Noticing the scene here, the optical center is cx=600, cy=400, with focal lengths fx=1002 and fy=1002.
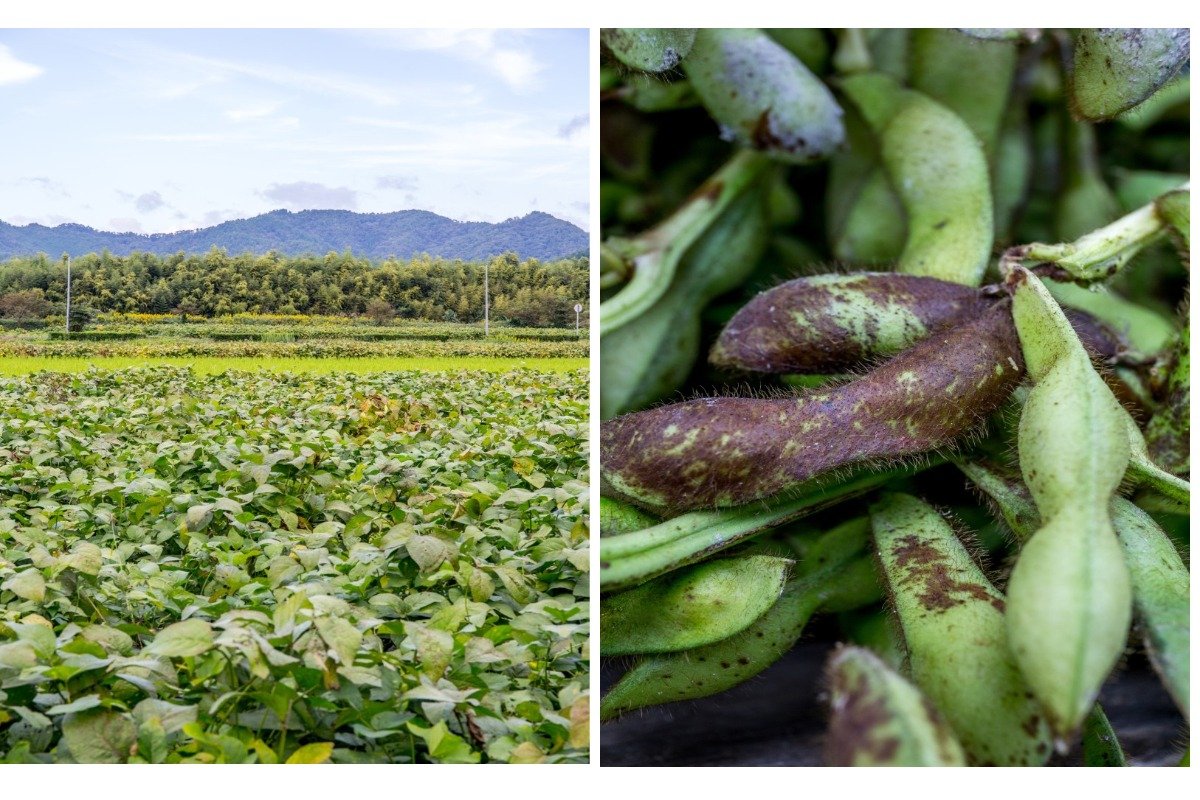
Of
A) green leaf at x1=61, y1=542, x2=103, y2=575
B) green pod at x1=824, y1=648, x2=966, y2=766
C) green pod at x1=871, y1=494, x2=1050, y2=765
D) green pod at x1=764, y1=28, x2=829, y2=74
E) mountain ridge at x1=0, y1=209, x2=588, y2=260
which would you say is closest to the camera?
green pod at x1=824, y1=648, x2=966, y2=766

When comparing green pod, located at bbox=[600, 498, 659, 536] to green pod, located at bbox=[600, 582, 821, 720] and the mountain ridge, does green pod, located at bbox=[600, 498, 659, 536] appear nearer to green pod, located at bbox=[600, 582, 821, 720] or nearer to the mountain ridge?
green pod, located at bbox=[600, 582, 821, 720]

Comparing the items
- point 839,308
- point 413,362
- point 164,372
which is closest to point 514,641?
point 839,308

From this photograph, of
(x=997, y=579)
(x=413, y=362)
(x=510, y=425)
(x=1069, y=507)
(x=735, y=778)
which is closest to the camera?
(x=1069, y=507)

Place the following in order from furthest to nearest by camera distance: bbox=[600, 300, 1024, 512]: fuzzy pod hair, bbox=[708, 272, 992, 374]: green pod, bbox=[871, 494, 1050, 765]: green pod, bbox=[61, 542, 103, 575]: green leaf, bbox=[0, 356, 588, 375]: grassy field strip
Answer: bbox=[0, 356, 588, 375]: grassy field strip → bbox=[61, 542, 103, 575]: green leaf → bbox=[708, 272, 992, 374]: green pod → bbox=[600, 300, 1024, 512]: fuzzy pod hair → bbox=[871, 494, 1050, 765]: green pod

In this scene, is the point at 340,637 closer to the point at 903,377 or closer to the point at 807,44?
the point at 903,377

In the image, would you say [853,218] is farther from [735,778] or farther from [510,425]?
[510,425]

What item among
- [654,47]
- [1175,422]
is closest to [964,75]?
[654,47]

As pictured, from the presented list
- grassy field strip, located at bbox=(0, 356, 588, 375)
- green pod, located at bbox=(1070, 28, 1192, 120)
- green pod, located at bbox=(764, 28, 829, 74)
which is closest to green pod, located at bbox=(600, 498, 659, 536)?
green pod, located at bbox=(764, 28, 829, 74)
